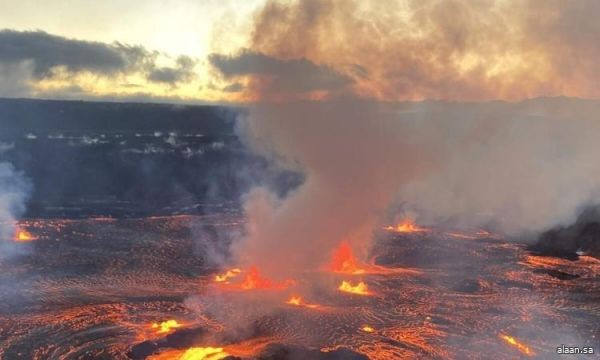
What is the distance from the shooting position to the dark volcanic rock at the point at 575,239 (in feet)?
222

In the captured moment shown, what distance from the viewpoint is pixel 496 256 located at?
63125 millimetres

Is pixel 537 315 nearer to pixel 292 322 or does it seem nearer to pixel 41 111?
pixel 292 322

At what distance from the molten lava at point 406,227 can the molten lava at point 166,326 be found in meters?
43.3

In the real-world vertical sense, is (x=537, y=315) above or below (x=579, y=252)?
below

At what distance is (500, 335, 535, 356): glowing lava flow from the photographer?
115ft

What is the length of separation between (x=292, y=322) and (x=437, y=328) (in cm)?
1032

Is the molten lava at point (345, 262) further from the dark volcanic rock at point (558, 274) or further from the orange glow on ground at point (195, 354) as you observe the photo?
the orange glow on ground at point (195, 354)

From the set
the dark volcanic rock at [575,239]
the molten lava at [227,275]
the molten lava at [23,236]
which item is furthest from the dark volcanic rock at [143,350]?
the dark volcanic rock at [575,239]

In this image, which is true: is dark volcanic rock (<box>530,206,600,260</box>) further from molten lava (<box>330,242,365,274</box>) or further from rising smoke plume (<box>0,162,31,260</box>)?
rising smoke plume (<box>0,162,31,260</box>)

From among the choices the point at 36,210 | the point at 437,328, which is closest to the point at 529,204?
the point at 437,328

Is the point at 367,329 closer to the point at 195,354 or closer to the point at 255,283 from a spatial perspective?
the point at 195,354

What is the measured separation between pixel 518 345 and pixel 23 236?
182 ft

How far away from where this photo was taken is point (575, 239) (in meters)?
71.1

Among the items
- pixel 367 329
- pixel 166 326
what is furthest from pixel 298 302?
pixel 166 326
